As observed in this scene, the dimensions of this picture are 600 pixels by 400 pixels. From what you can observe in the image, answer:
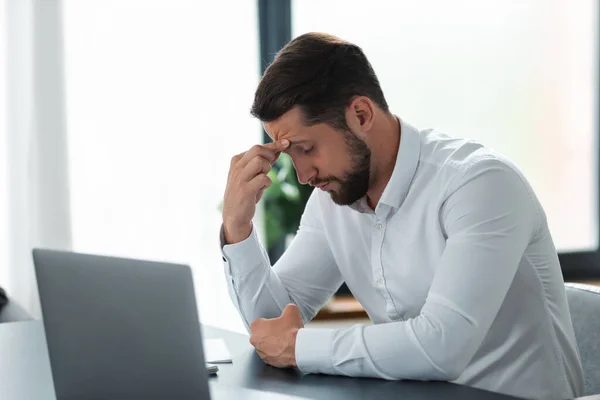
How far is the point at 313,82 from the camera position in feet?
5.50

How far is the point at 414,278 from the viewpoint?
169cm

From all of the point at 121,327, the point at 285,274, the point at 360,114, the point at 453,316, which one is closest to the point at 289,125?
the point at 360,114

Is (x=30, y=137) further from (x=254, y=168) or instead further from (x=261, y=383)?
(x=261, y=383)

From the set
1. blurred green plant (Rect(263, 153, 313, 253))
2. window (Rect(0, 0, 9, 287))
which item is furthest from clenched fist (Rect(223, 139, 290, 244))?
window (Rect(0, 0, 9, 287))

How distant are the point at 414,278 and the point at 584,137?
2.46 meters

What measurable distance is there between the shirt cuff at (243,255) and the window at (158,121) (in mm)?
1473

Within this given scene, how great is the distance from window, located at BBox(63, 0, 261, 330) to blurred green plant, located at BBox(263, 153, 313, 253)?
0.19m

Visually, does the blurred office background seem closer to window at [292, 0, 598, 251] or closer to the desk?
window at [292, 0, 598, 251]

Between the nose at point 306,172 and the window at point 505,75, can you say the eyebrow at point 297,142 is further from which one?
the window at point 505,75

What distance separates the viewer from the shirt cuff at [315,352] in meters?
1.44

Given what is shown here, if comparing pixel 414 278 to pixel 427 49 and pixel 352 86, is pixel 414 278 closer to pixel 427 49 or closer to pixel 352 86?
pixel 352 86

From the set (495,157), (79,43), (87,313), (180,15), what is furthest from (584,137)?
(87,313)

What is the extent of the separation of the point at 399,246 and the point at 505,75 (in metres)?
2.21

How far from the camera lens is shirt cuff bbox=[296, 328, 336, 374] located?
144 cm
